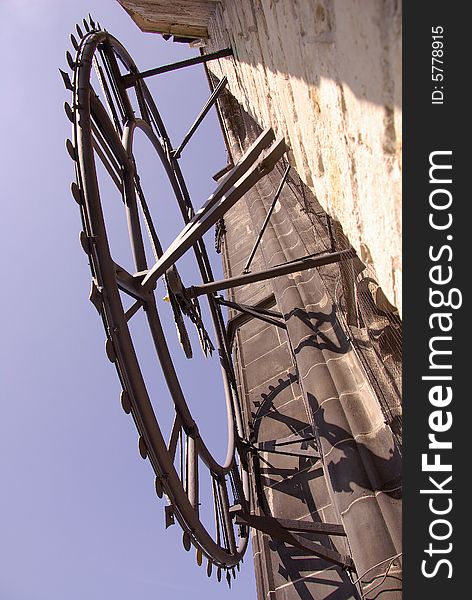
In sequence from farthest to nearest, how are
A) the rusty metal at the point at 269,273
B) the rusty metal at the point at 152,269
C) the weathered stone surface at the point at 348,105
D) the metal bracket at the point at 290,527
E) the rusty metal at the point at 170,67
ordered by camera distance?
the rusty metal at the point at 170,67 → the rusty metal at the point at 269,273 → the metal bracket at the point at 290,527 → the rusty metal at the point at 152,269 → the weathered stone surface at the point at 348,105

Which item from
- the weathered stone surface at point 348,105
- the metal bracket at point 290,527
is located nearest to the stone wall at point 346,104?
the weathered stone surface at point 348,105

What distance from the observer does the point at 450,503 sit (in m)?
1.32

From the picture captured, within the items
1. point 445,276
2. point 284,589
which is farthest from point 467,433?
point 284,589

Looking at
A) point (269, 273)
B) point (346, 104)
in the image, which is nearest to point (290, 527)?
point (269, 273)

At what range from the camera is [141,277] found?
3.77 m

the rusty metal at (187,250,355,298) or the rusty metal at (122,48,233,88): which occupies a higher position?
the rusty metal at (122,48,233,88)

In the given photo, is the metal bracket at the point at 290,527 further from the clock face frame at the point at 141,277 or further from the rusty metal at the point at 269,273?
the rusty metal at the point at 269,273

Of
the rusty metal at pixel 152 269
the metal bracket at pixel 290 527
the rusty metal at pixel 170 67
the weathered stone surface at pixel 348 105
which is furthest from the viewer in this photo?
the rusty metal at pixel 170 67

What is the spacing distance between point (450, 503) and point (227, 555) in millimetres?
2887

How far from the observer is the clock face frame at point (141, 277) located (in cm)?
304

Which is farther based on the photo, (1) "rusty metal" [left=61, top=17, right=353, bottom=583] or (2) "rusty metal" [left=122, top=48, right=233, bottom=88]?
(2) "rusty metal" [left=122, top=48, right=233, bottom=88]

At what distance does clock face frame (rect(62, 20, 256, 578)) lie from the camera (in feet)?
9.99

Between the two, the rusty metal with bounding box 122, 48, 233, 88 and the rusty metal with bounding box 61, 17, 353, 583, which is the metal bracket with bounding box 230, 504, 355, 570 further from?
the rusty metal with bounding box 122, 48, 233, 88

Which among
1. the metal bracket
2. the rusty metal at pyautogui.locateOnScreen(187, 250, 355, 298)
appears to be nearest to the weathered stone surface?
the rusty metal at pyautogui.locateOnScreen(187, 250, 355, 298)
